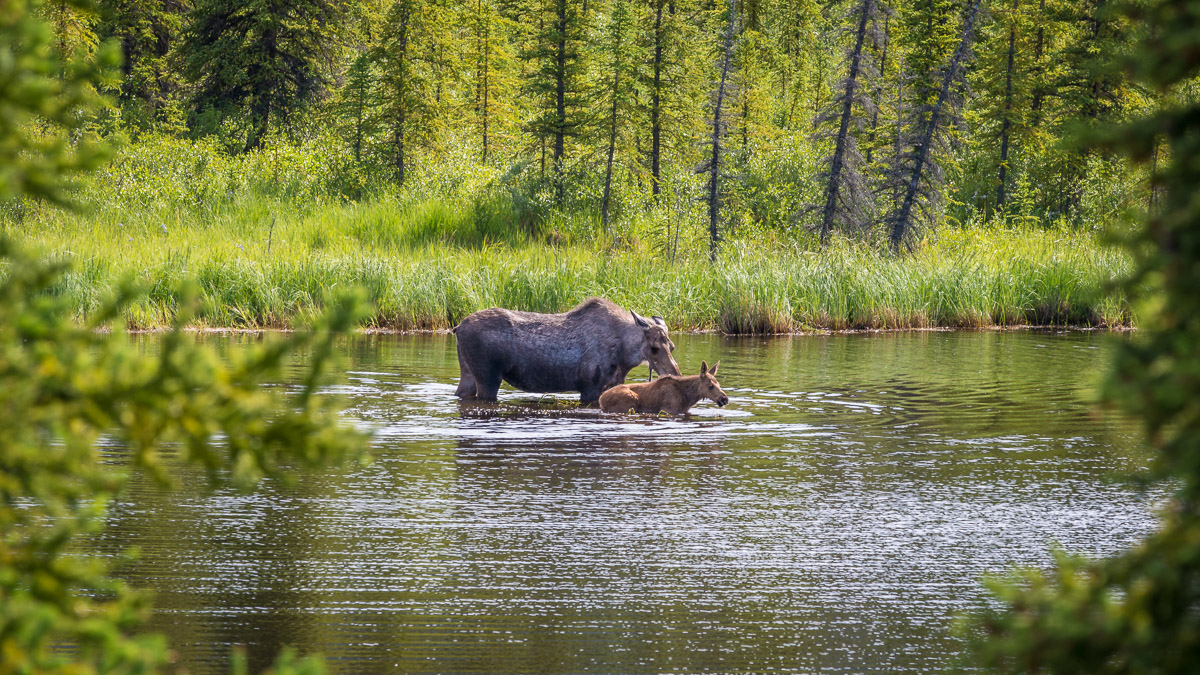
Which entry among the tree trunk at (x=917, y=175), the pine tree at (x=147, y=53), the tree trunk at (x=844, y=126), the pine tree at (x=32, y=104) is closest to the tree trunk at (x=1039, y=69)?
the tree trunk at (x=917, y=175)

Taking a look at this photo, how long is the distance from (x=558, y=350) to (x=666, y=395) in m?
1.72

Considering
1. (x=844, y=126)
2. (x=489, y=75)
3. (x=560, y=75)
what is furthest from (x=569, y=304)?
(x=489, y=75)

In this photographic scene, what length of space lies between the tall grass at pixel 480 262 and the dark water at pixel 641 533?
8552mm

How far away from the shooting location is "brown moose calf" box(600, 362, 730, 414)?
15578mm

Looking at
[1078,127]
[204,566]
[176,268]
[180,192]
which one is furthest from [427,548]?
[180,192]

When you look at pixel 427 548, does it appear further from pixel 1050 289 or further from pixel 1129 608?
pixel 1050 289

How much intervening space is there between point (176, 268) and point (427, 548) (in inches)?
697

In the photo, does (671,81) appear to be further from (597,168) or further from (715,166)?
(715,166)

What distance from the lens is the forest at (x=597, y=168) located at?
26625 millimetres

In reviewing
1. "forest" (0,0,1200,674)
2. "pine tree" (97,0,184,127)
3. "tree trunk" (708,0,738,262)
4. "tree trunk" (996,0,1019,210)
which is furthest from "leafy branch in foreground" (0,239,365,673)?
"pine tree" (97,0,184,127)

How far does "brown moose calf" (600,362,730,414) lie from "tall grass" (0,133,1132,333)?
8404mm

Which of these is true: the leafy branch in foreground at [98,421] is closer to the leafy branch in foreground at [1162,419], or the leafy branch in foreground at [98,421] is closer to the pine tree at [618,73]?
the leafy branch in foreground at [1162,419]

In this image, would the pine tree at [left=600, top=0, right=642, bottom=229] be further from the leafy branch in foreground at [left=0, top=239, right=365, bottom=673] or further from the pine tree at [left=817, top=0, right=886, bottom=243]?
the leafy branch in foreground at [left=0, top=239, right=365, bottom=673]

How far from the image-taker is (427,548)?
9.35m
